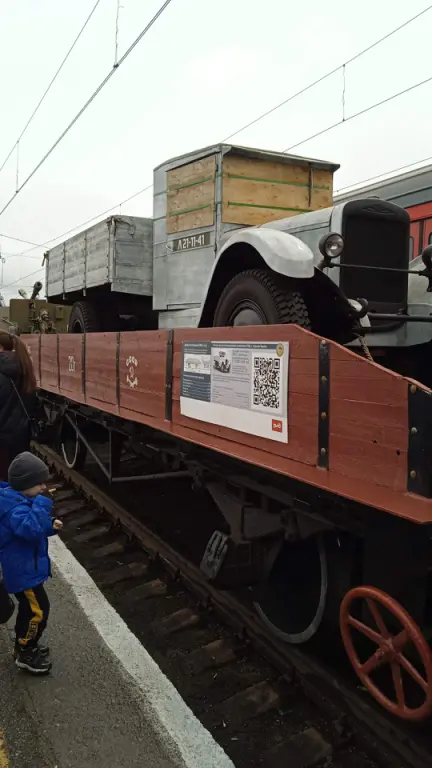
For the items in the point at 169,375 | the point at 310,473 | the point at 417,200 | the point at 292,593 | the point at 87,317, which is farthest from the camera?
the point at 87,317

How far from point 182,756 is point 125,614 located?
5.07 feet

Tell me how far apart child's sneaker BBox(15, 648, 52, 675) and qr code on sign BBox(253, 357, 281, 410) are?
1822 millimetres

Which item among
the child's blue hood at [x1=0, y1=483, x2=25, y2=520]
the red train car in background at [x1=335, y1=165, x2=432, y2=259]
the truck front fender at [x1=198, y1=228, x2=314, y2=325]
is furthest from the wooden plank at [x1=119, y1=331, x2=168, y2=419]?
the red train car in background at [x1=335, y1=165, x2=432, y2=259]

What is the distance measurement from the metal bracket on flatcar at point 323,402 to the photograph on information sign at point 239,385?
0.20m

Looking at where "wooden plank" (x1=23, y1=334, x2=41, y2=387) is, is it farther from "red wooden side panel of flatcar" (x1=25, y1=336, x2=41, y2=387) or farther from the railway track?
the railway track

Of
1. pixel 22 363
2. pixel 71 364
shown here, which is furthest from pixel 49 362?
pixel 22 363

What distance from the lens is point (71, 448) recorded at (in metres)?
7.55

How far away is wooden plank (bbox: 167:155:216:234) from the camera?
216 inches

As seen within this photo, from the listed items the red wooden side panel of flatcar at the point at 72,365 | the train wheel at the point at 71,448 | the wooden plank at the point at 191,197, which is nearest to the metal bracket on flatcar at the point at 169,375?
the red wooden side panel of flatcar at the point at 72,365

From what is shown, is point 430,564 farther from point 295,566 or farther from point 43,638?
point 43,638

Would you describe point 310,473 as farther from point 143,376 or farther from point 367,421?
point 143,376

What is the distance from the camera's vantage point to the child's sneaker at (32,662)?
3.05m

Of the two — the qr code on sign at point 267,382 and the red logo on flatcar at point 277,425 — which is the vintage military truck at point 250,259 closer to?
the qr code on sign at point 267,382

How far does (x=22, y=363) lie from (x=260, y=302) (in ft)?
6.74
